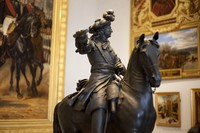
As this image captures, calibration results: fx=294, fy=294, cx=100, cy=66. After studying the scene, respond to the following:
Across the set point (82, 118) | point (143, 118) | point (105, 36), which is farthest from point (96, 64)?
point (143, 118)

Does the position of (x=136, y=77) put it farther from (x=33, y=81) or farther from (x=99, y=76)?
(x=33, y=81)

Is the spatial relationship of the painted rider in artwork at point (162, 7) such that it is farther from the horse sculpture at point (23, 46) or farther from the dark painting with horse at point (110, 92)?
the dark painting with horse at point (110, 92)

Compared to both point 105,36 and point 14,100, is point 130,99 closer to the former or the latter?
point 105,36

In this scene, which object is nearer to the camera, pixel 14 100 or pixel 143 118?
pixel 143 118

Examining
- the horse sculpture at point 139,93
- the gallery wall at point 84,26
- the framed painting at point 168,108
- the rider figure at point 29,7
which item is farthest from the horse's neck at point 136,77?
the rider figure at point 29,7

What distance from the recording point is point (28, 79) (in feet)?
23.0

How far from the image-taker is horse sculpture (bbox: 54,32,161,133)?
9.98ft

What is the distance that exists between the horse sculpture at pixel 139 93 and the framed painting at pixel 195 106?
3.10 meters

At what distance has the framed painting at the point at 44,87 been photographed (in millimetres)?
6605

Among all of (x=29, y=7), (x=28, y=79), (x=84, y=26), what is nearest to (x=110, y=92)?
(x=28, y=79)

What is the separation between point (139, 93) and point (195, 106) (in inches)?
131

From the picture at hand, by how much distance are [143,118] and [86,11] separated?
5608 millimetres

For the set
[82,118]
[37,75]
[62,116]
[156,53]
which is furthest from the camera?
[37,75]

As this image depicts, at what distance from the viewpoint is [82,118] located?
143 inches
